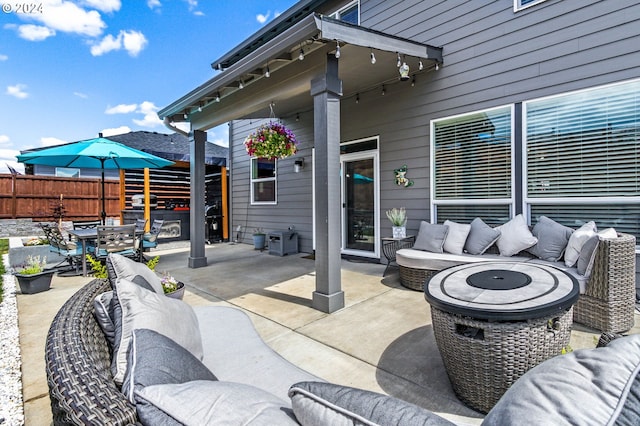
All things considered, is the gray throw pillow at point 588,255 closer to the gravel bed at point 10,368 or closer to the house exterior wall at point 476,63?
the house exterior wall at point 476,63

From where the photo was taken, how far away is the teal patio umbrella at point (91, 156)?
5328 mm

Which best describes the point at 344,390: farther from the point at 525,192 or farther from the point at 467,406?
the point at 525,192

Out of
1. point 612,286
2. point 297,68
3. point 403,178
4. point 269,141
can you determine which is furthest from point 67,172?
point 612,286

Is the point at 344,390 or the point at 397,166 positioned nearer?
the point at 344,390

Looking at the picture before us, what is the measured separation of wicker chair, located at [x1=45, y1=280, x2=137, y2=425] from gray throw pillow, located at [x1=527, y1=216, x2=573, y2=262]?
3.90m

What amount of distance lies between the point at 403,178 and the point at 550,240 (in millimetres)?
2245

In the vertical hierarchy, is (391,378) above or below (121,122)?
below

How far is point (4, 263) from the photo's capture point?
6.05 m

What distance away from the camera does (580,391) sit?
61 centimetres

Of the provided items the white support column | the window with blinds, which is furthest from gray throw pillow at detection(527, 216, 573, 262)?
the white support column

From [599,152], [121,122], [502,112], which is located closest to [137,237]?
[502,112]

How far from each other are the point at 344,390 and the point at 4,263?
8.06 metres

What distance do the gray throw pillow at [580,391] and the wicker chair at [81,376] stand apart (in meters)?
0.86

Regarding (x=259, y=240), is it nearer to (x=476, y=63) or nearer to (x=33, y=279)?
(x=33, y=279)
